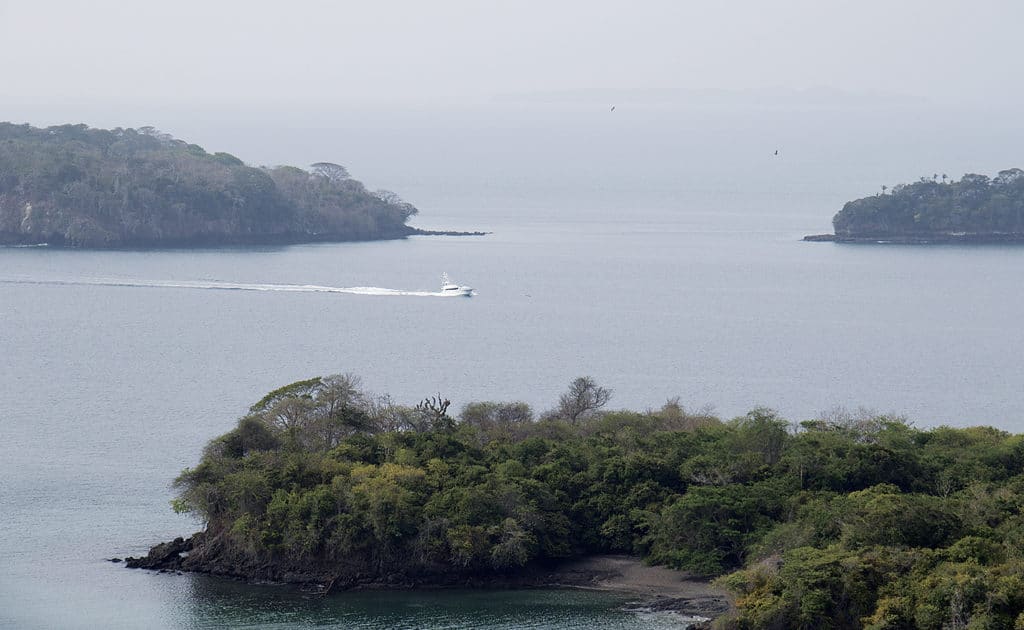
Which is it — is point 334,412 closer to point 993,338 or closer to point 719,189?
point 993,338

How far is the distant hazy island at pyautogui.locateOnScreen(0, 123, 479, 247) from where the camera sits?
116 meters

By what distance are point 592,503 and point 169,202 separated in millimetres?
76650

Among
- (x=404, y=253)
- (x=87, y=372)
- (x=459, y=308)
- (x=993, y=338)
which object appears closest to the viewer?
(x=87, y=372)

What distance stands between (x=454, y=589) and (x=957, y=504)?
1242 centimetres

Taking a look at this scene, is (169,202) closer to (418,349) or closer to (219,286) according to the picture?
(219,286)

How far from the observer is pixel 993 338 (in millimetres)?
84812

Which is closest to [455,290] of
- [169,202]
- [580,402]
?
[169,202]

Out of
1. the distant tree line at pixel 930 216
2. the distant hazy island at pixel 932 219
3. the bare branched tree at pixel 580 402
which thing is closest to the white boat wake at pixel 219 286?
the bare branched tree at pixel 580 402

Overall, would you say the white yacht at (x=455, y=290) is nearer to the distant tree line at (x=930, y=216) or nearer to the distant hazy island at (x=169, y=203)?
the distant hazy island at (x=169, y=203)

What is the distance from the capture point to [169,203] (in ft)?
392

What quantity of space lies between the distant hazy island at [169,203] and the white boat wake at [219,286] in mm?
17428

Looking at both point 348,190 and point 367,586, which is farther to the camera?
point 348,190

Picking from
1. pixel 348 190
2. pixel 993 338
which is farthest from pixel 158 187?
pixel 993 338

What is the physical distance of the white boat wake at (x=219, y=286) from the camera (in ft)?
309
